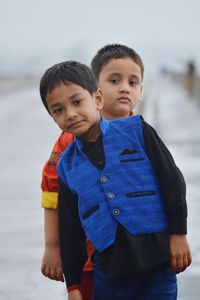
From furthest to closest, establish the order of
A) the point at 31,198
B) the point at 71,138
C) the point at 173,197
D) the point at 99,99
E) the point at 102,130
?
the point at 31,198, the point at 71,138, the point at 99,99, the point at 102,130, the point at 173,197

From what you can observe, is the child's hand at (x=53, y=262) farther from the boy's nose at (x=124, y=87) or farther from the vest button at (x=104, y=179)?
the boy's nose at (x=124, y=87)

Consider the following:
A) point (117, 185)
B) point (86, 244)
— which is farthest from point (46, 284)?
point (117, 185)

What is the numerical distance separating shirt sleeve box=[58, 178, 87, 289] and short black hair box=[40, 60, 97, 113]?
1.27ft

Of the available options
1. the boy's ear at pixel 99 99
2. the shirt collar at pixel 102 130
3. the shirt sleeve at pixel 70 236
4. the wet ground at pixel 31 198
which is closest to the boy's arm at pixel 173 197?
the shirt collar at pixel 102 130

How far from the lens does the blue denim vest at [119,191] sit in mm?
3176

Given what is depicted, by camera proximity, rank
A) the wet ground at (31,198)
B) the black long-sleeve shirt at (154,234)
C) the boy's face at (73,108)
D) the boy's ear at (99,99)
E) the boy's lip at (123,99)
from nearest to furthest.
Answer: the black long-sleeve shirt at (154,234) → the boy's face at (73,108) → the boy's ear at (99,99) → the boy's lip at (123,99) → the wet ground at (31,198)

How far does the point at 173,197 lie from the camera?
3166mm

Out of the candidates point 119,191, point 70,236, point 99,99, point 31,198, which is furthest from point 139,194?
point 31,198

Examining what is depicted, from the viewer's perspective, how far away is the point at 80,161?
3279mm

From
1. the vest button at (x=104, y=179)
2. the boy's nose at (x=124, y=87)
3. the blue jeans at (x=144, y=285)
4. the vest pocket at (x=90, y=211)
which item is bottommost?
the blue jeans at (x=144, y=285)

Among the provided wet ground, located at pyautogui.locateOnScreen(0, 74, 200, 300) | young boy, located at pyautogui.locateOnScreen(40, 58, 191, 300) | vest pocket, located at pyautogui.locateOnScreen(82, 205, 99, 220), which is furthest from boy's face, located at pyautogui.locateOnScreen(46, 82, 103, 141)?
wet ground, located at pyautogui.locateOnScreen(0, 74, 200, 300)

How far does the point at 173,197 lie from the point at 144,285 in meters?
0.37

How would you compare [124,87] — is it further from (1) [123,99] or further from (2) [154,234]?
(2) [154,234]

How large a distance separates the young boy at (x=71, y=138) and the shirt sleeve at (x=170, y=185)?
44 centimetres
